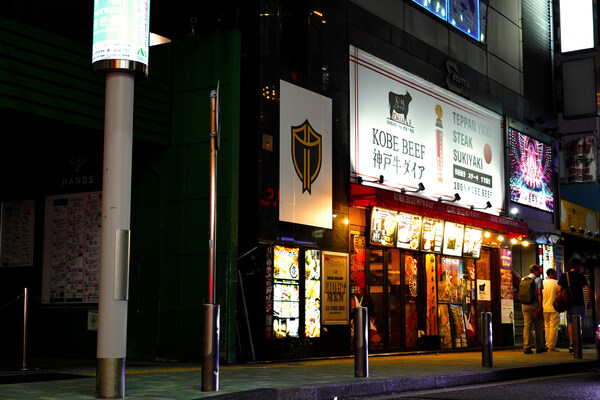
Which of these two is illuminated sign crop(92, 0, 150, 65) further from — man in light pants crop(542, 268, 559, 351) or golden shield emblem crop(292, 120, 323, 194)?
man in light pants crop(542, 268, 559, 351)

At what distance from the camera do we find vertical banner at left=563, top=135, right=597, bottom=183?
25.0 metres

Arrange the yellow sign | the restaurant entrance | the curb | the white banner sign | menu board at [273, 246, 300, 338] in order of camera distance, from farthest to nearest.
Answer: the yellow sign → the restaurant entrance → the white banner sign → menu board at [273, 246, 300, 338] → the curb

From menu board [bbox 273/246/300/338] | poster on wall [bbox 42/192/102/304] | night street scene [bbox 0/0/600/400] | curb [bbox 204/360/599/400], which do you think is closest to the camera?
curb [bbox 204/360/599/400]

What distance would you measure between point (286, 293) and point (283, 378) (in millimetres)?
3585

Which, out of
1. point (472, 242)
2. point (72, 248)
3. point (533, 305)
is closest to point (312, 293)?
point (72, 248)

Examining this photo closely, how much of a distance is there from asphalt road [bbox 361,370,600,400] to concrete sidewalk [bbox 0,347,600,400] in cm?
27

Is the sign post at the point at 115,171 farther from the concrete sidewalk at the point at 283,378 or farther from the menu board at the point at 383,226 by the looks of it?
the menu board at the point at 383,226

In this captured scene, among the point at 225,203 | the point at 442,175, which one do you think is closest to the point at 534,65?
the point at 442,175

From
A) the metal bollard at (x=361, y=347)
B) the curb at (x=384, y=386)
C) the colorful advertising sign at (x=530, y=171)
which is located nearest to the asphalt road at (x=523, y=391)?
the curb at (x=384, y=386)

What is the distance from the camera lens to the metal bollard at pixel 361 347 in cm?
987

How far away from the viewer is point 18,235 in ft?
48.6

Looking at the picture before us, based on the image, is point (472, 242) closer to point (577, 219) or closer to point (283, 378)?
point (577, 219)

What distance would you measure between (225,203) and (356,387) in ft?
14.3

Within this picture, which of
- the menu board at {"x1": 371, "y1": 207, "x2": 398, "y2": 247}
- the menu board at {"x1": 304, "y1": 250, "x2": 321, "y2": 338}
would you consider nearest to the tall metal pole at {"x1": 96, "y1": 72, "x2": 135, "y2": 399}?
the menu board at {"x1": 304, "y1": 250, "x2": 321, "y2": 338}
